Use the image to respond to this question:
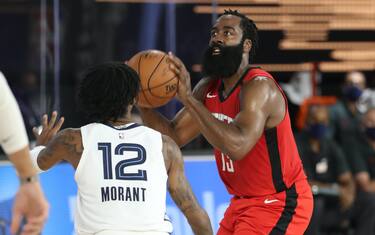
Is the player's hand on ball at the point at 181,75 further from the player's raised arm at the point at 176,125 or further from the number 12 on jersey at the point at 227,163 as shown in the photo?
the player's raised arm at the point at 176,125

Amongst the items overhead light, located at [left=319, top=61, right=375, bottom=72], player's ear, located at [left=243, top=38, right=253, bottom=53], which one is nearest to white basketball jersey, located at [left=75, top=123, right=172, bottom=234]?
player's ear, located at [left=243, top=38, right=253, bottom=53]

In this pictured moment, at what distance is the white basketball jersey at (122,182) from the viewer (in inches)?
187

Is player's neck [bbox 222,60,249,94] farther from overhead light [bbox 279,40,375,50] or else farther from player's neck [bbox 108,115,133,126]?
overhead light [bbox 279,40,375,50]

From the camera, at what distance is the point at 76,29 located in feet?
30.5

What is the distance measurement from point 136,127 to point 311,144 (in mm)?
4991

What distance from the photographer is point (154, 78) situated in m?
5.88

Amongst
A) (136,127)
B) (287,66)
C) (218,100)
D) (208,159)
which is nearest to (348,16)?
(287,66)

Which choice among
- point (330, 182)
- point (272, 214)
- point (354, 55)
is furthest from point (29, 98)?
point (272, 214)

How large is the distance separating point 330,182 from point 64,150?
5314 millimetres

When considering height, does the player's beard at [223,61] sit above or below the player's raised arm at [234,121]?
above

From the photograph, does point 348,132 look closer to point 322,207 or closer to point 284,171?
point 322,207

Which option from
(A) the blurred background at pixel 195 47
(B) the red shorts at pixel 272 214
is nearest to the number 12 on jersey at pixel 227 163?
(B) the red shorts at pixel 272 214

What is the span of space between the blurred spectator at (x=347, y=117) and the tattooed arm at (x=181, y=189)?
523cm

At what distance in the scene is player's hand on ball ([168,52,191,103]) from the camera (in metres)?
5.44
